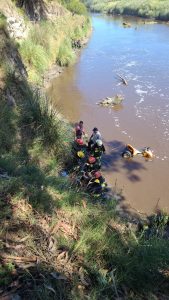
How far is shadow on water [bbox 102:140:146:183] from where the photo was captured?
10773 millimetres

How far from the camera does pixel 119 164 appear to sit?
11242 millimetres

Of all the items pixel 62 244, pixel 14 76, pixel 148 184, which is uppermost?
pixel 14 76

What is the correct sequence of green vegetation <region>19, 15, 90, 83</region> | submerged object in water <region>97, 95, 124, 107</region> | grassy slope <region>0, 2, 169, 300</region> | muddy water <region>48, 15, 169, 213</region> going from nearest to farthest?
grassy slope <region>0, 2, 169, 300</region> < muddy water <region>48, 15, 169, 213</region> < submerged object in water <region>97, 95, 124, 107</region> < green vegetation <region>19, 15, 90, 83</region>

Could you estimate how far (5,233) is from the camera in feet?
14.3

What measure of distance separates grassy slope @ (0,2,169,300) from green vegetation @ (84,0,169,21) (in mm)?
54968

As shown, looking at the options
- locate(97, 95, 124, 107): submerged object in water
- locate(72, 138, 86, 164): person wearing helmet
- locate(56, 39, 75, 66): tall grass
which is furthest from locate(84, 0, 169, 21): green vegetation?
locate(72, 138, 86, 164): person wearing helmet

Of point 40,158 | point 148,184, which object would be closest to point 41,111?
point 40,158

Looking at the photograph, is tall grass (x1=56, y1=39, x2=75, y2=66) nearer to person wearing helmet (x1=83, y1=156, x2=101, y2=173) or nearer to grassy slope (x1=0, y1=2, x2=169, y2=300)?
person wearing helmet (x1=83, y1=156, x2=101, y2=173)

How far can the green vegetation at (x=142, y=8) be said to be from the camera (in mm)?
58125

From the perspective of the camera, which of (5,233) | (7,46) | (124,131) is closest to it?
(5,233)

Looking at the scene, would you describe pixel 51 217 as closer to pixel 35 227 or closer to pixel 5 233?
pixel 35 227

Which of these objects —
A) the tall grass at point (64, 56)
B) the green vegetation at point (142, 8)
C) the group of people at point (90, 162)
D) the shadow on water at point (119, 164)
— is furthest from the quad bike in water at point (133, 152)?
the green vegetation at point (142, 8)

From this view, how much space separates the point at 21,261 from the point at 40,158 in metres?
4.98

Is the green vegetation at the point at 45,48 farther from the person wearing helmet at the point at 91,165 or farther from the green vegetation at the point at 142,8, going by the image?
the green vegetation at the point at 142,8
